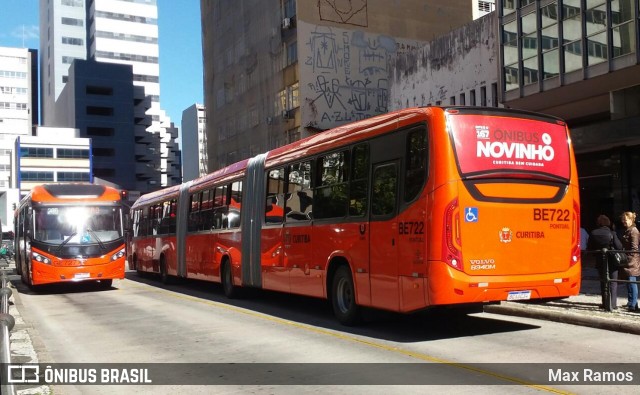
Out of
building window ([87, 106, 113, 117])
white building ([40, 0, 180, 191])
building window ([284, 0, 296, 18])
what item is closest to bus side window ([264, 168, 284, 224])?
building window ([284, 0, 296, 18])

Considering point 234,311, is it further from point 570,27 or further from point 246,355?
point 570,27

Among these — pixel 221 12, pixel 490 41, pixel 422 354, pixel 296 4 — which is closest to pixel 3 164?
pixel 221 12

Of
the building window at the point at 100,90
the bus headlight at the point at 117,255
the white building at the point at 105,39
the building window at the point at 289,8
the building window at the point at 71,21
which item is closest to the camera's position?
the bus headlight at the point at 117,255

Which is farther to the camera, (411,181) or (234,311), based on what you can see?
(234,311)

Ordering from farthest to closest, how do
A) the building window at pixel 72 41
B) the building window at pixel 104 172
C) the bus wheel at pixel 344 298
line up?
the building window at pixel 72 41 → the building window at pixel 104 172 → the bus wheel at pixel 344 298

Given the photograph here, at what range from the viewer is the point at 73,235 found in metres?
19.8

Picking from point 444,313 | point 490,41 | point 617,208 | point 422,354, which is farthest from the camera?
point 490,41

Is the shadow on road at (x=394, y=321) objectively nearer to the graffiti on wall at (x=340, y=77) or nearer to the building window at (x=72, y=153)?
the graffiti on wall at (x=340, y=77)

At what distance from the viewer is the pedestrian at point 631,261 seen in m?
11.5

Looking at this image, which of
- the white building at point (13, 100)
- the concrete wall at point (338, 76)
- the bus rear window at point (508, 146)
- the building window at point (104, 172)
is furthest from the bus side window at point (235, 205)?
the white building at point (13, 100)

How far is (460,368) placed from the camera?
7719 mm

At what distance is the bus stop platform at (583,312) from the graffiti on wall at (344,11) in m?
41.0

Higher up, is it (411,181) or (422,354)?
(411,181)

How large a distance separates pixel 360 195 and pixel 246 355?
339 cm
